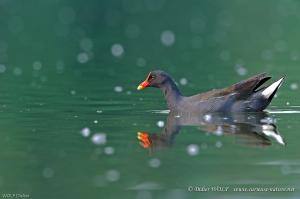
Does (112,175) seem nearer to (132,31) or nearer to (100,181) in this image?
(100,181)

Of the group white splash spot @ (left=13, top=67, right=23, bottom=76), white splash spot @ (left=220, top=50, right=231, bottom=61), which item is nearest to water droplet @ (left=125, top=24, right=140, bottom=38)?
white splash spot @ (left=220, top=50, right=231, bottom=61)

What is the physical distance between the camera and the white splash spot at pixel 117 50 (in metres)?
35.0

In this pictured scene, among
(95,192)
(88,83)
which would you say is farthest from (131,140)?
(88,83)

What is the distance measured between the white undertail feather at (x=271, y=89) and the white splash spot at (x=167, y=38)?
22.0 m

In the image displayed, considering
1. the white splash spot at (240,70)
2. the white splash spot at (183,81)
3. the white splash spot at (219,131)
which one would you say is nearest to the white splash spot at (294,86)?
the white splash spot at (183,81)

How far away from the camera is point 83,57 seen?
1329 inches

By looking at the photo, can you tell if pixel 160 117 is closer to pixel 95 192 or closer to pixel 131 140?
pixel 131 140

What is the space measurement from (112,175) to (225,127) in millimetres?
4408

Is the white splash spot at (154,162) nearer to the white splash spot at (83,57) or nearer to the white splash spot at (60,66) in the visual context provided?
the white splash spot at (60,66)

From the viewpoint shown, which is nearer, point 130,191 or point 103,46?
point 130,191

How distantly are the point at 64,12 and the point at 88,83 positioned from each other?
1455 inches

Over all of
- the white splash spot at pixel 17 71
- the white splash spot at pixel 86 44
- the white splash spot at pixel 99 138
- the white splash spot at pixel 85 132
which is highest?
the white splash spot at pixel 86 44

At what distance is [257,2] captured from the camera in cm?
6575

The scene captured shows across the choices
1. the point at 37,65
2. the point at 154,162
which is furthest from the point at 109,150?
the point at 37,65
